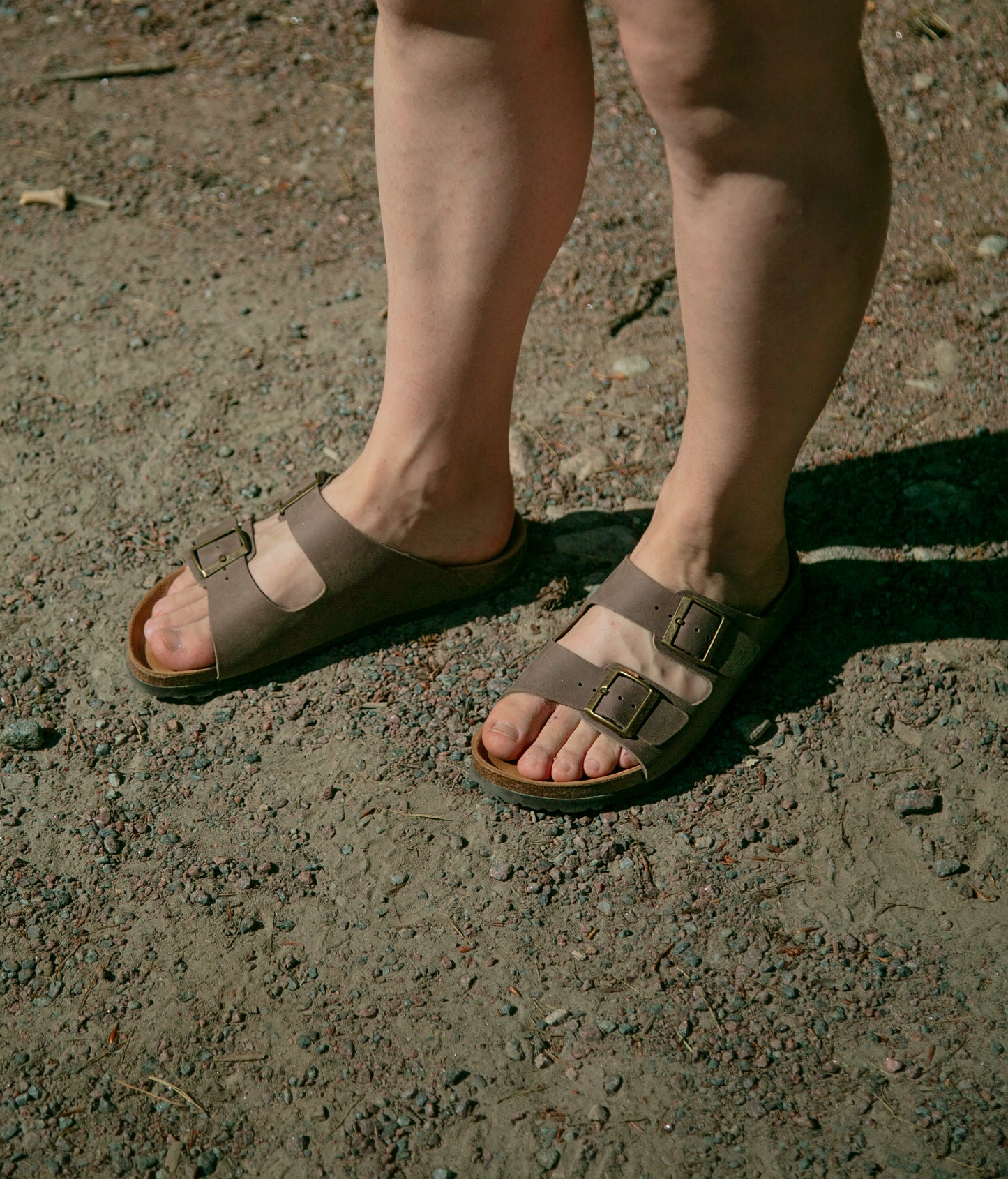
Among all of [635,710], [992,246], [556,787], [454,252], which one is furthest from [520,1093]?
[992,246]

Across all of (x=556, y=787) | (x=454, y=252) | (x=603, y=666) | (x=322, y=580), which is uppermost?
(x=454, y=252)

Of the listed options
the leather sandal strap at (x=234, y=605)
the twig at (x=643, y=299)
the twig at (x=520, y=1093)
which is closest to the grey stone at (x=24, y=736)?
the leather sandal strap at (x=234, y=605)

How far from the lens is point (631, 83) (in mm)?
3248

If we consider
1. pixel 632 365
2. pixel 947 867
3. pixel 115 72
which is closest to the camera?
pixel 947 867

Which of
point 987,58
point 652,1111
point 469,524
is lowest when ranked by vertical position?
point 652,1111

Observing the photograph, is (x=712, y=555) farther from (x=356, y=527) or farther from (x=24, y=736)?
(x=24, y=736)

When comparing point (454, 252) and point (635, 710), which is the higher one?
point (454, 252)

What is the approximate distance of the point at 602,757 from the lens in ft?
5.38

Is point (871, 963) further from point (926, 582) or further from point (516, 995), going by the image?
point (926, 582)

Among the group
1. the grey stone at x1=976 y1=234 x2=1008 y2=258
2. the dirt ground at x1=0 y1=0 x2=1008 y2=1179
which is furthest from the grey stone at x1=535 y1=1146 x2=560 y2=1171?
the grey stone at x1=976 y1=234 x2=1008 y2=258

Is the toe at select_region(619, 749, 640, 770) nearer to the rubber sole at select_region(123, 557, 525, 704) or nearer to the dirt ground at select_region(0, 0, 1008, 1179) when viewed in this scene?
the dirt ground at select_region(0, 0, 1008, 1179)

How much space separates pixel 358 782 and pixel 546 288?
155cm

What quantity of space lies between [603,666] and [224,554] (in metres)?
0.73

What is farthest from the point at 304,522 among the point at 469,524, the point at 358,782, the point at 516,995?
the point at 516,995
